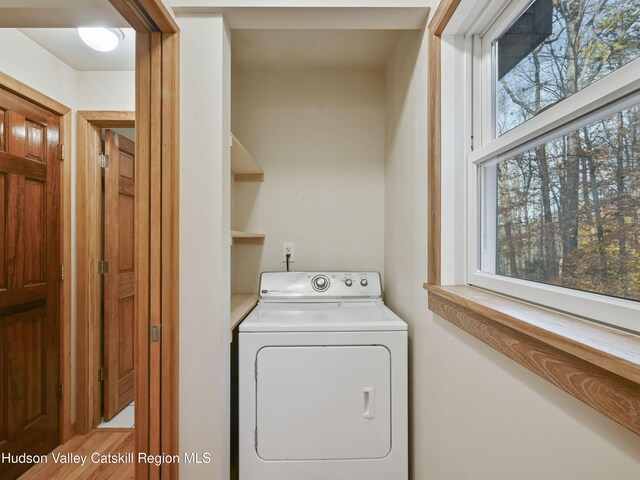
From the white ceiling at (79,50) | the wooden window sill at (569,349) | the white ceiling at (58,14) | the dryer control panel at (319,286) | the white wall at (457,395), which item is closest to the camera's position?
the wooden window sill at (569,349)

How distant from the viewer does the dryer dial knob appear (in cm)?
185

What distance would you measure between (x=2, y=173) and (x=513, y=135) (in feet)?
6.55

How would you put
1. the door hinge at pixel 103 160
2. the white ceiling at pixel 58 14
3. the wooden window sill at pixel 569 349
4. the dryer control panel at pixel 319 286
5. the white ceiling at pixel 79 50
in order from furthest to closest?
the door hinge at pixel 103 160, the dryer control panel at pixel 319 286, the white ceiling at pixel 79 50, the white ceiling at pixel 58 14, the wooden window sill at pixel 569 349

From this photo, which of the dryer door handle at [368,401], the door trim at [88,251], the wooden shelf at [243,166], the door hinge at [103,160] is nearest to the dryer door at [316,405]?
the dryer door handle at [368,401]

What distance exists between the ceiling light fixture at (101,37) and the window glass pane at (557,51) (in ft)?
6.07

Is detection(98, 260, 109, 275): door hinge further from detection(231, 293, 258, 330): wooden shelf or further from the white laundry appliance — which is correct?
the white laundry appliance

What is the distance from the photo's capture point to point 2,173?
1301 mm

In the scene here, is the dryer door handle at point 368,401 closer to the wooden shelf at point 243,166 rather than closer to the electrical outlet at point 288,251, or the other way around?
the electrical outlet at point 288,251

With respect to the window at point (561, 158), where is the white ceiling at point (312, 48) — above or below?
above

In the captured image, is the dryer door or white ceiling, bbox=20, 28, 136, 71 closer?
the dryer door

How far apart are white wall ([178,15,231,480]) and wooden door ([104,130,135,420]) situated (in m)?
1.02

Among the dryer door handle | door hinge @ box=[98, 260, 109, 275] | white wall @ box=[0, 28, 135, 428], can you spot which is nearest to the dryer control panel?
the dryer door handle

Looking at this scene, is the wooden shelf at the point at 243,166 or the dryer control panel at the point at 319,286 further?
the dryer control panel at the point at 319,286

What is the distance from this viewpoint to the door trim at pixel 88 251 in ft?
6.15
